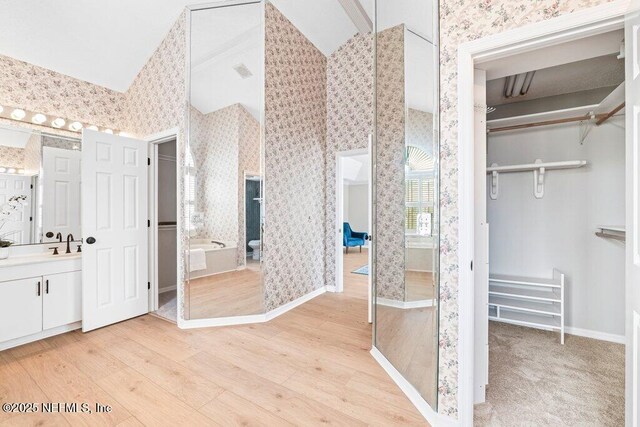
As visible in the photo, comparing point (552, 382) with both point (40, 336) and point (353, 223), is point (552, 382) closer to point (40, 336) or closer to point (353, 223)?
point (40, 336)

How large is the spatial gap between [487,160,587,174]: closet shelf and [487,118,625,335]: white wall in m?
0.10

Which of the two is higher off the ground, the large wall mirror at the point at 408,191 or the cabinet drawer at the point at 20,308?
the large wall mirror at the point at 408,191

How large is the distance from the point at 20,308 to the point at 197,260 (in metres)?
1.47

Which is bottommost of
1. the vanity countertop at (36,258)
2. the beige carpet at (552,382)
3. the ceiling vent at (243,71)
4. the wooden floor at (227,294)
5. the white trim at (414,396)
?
the beige carpet at (552,382)

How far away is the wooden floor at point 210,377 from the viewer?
5.19 ft

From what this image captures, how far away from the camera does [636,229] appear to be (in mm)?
1059

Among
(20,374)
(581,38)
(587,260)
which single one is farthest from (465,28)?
(20,374)

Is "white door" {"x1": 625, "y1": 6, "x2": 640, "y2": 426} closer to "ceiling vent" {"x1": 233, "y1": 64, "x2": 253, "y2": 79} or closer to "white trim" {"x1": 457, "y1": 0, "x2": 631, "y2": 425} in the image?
"white trim" {"x1": 457, "y1": 0, "x2": 631, "y2": 425}

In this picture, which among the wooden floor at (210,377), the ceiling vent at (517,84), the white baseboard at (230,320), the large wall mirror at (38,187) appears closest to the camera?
the wooden floor at (210,377)

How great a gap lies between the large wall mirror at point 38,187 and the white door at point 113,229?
53 centimetres

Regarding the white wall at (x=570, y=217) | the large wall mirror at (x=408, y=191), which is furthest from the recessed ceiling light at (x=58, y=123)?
the white wall at (x=570, y=217)

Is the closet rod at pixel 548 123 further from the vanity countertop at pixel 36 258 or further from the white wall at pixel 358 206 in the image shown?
the white wall at pixel 358 206

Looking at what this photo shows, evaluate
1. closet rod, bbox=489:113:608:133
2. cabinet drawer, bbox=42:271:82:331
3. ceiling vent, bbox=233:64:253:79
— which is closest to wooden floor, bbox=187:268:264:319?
cabinet drawer, bbox=42:271:82:331

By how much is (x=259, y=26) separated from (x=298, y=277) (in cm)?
300
